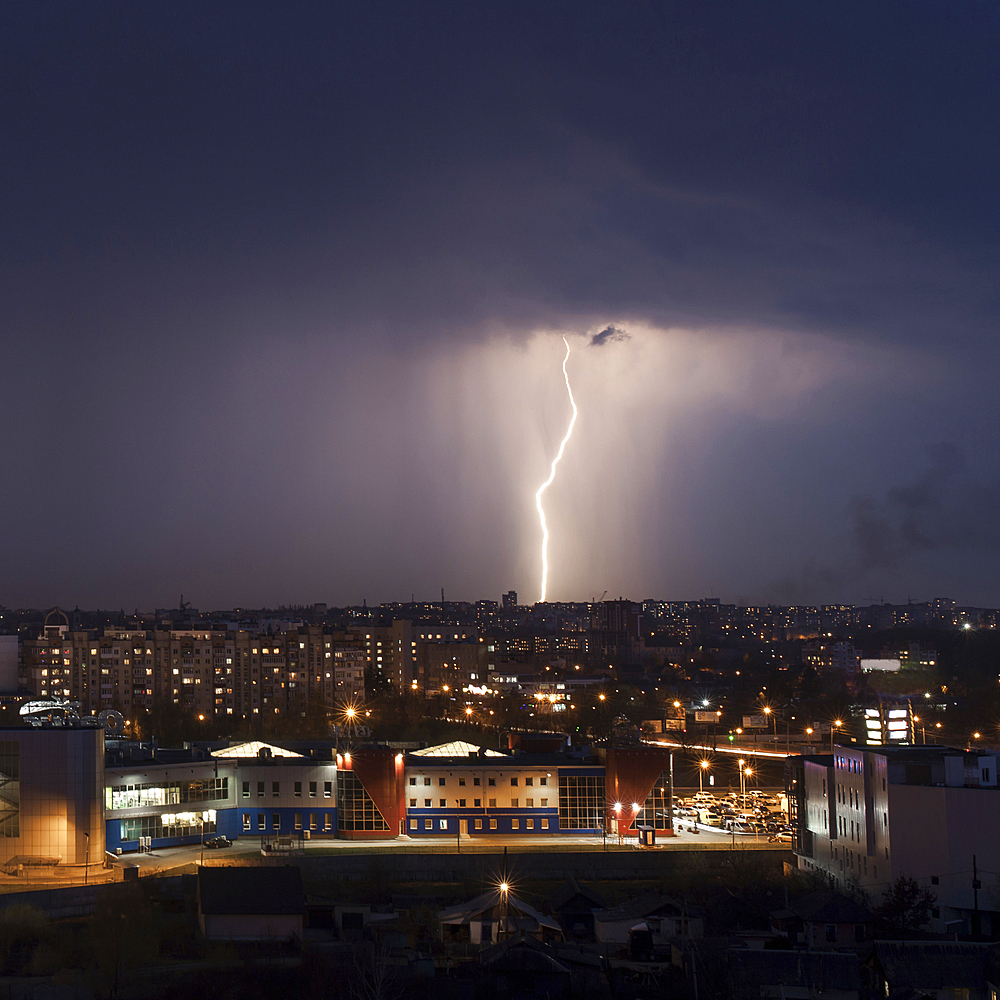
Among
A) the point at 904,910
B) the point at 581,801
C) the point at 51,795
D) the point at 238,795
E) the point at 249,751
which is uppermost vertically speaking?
the point at 249,751

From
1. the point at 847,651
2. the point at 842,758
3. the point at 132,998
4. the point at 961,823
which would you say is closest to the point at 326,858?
the point at 132,998

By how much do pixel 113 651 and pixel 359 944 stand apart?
164ft

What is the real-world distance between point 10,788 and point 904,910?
16.5m

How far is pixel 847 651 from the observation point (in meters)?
103

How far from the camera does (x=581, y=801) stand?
96.3 feet

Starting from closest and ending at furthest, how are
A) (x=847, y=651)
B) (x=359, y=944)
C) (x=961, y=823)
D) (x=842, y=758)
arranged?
1. (x=359, y=944)
2. (x=961, y=823)
3. (x=842, y=758)
4. (x=847, y=651)

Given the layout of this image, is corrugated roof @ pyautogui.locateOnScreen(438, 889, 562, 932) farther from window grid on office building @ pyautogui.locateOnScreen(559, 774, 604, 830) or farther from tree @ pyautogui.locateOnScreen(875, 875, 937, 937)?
window grid on office building @ pyautogui.locateOnScreen(559, 774, 604, 830)

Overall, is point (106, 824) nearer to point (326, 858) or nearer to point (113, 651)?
point (326, 858)

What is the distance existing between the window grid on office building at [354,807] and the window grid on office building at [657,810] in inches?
233

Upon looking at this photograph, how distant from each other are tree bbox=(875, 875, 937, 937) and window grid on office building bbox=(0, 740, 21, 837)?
52.0ft

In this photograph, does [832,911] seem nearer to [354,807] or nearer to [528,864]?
[528,864]

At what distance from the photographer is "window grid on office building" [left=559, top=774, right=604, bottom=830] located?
1152 inches

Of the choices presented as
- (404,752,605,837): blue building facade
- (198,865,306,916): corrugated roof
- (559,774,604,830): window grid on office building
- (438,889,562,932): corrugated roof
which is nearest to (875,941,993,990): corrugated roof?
(438,889,562,932): corrugated roof

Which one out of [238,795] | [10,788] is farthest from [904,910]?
[10,788]
